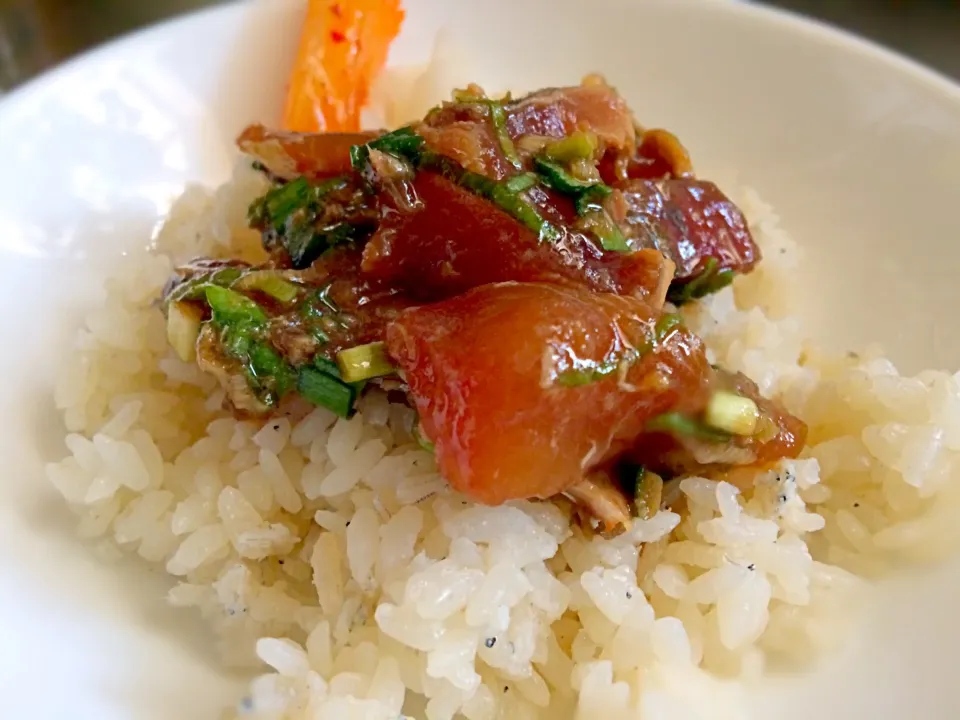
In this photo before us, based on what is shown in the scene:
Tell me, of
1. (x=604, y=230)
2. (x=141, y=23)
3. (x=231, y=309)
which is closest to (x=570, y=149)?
(x=604, y=230)

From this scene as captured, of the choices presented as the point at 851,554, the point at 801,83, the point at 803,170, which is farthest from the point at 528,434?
the point at 801,83

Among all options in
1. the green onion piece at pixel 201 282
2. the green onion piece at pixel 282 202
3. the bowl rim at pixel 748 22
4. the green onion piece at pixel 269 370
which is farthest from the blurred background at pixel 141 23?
the green onion piece at pixel 269 370

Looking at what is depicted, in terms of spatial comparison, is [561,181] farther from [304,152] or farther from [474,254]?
[304,152]

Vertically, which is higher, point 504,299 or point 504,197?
point 504,197

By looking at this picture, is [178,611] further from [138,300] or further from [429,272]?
[429,272]

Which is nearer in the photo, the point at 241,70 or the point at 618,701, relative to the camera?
the point at 618,701

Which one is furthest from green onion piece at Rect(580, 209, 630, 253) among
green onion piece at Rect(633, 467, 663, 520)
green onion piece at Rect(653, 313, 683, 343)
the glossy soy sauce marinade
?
green onion piece at Rect(633, 467, 663, 520)
